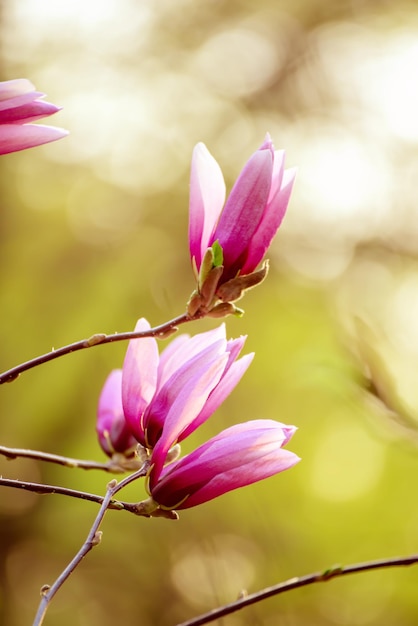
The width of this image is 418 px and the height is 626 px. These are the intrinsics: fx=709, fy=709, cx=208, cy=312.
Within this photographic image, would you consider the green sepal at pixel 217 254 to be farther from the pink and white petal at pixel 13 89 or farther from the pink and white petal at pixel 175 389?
the pink and white petal at pixel 13 89

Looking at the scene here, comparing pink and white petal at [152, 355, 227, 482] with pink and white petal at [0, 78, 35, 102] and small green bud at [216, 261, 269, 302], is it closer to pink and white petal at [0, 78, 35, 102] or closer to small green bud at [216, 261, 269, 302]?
small green bud at [216, 261, 269, 302]

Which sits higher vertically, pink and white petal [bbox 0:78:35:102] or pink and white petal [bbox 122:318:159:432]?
pink and white petal [bbox 0:78:35:102]

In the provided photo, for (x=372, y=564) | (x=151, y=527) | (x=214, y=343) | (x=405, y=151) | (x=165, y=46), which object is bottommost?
(x=151, y=527)

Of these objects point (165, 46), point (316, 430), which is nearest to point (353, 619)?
point (316, 430)

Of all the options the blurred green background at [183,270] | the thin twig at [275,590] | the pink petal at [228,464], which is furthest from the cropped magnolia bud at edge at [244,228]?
the blurred green background at [183,270]

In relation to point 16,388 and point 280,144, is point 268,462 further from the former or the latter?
point 16,388

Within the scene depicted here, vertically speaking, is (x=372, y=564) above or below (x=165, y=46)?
below

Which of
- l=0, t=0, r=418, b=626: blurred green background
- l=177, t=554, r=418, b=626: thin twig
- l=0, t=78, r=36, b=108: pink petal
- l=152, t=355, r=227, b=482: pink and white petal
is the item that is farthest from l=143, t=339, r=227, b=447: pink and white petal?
l=0, t=0, r=418, b=626: blurred green background
